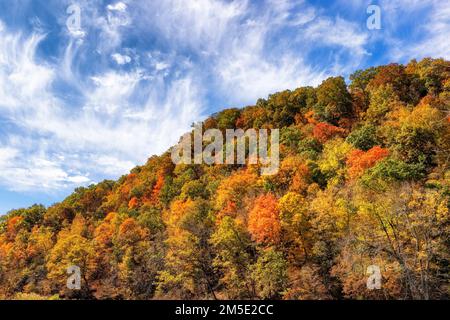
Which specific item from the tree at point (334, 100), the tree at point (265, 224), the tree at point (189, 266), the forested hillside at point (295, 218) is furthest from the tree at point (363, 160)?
the tree at point (334, 100)

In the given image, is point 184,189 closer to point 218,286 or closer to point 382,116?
point 218,286

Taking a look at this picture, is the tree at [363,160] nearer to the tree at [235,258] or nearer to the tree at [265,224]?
the tree at [265,224]

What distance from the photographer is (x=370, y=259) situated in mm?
26359

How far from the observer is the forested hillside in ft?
84.7

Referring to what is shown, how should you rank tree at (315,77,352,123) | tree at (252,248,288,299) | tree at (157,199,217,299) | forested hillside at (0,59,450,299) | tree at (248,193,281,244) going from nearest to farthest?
forested hillside at (0,59,450,299), tree at (252,248,288,299), tree at (157,199,217,299), tree at (248,193,281,244), tree at (315,77,352,123)

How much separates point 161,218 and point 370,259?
4172 centimetres

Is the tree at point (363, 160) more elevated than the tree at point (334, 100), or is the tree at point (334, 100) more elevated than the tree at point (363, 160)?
the tree at point (334, 100)

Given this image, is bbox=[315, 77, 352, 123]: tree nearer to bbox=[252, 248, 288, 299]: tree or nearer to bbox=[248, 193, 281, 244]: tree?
bbox=[248, 193, 281, 244]: tree

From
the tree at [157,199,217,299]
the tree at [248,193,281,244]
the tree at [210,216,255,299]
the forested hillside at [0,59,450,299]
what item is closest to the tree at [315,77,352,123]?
the forested hillside at [0,59,450,299]

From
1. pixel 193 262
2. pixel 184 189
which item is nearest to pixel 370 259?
pixel 193 262

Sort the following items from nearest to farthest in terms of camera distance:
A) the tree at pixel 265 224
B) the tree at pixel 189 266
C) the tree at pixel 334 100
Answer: the tree at pixel 189 266
the tree at pixel 265 224
the tree at pixel 334 100

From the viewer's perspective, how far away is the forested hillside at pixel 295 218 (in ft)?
84.7

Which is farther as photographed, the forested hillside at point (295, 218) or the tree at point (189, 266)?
the tree at point (189, 266)

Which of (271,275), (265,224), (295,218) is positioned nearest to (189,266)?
(265,224)
